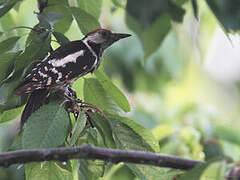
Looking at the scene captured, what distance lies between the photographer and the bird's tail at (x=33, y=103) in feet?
6.39

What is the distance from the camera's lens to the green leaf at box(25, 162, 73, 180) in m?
1.86

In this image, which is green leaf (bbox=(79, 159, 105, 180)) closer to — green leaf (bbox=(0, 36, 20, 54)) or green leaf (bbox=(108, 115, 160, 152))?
green leaf (bbox=(108, 115, 160, 152))

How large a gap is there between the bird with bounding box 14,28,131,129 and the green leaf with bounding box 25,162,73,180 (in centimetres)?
18

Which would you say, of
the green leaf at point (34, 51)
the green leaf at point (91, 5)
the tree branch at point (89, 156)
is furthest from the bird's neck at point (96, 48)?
the tree branch at point (89, 156)

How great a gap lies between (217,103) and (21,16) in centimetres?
A: 686

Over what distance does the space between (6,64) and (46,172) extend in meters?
0.47

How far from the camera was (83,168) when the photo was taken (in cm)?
193

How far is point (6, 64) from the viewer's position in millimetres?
1987

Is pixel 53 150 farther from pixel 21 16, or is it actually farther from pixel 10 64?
pixel 21 16

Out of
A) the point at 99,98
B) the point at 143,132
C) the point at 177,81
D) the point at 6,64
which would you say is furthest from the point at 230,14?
the point at 177,81

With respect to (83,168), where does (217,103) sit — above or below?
below

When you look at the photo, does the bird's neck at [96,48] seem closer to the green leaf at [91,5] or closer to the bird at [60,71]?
the bird at [60,71]

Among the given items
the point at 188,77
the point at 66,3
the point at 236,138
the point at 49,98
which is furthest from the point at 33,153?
the point at 188,77

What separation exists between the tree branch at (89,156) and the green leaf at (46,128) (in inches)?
11.0
